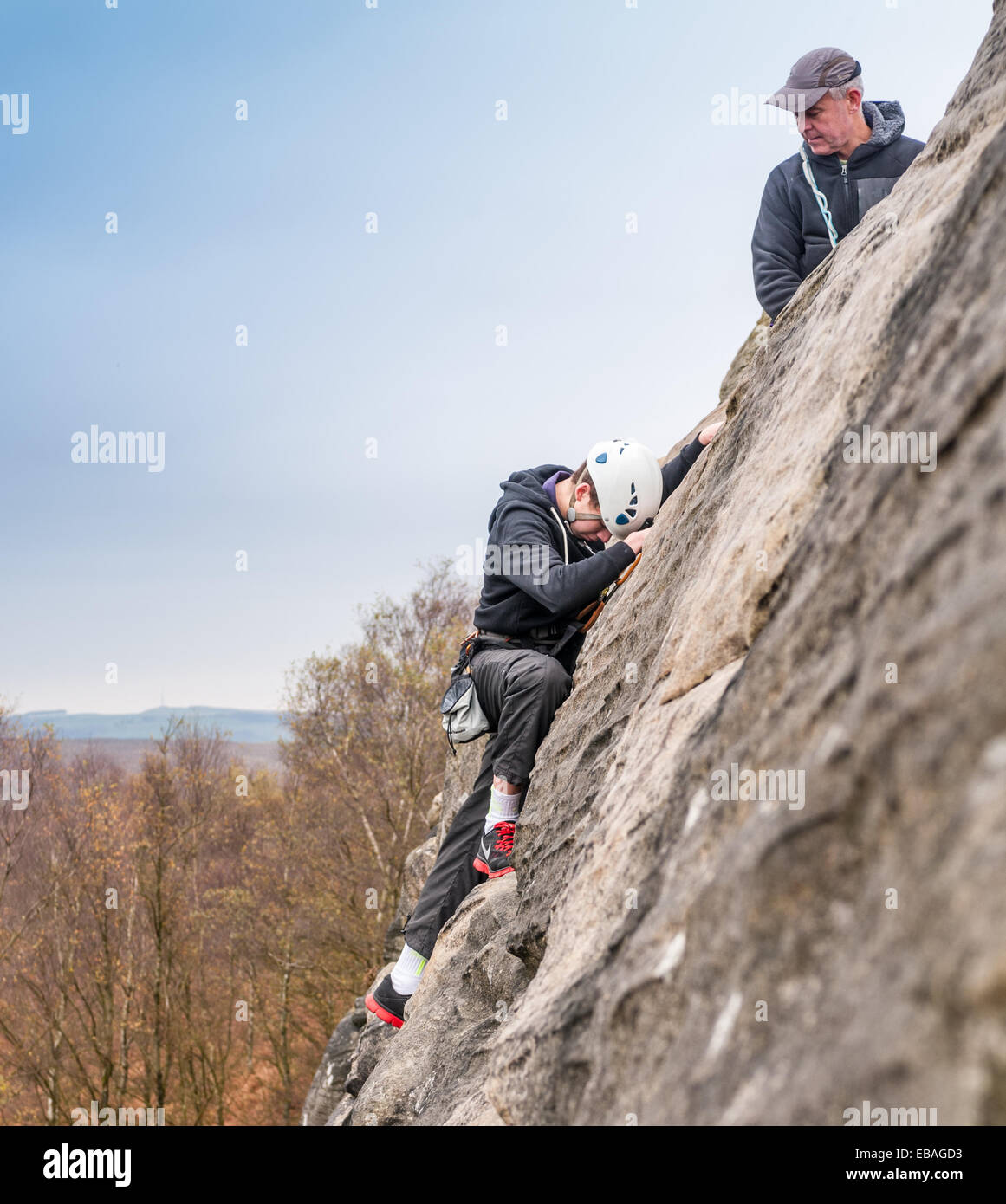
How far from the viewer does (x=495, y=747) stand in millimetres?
6016

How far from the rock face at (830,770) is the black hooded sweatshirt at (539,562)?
5.05 feet

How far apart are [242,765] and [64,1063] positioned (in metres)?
13.7

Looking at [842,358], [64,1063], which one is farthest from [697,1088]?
[64,1063]

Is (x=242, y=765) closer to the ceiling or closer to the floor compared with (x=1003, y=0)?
closer to the floor

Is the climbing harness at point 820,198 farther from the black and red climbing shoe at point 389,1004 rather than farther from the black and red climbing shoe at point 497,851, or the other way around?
the black and red climbing shoe at point 389,1004

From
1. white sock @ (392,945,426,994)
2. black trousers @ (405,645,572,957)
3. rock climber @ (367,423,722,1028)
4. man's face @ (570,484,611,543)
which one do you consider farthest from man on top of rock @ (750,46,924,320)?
white sock @ (392,945,426,994)

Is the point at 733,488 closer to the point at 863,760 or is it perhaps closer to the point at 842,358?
the point at 842,358

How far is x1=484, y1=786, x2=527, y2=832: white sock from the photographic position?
5.79 meters

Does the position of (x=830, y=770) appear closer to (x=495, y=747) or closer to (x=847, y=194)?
(x=495, y=747)

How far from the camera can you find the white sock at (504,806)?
5789 millimetres

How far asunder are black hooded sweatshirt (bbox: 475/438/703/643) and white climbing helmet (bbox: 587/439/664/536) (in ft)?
0.58

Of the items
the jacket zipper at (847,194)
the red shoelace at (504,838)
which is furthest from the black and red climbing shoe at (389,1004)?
the jacket zipper at (847,194)

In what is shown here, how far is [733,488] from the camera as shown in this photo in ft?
12.6

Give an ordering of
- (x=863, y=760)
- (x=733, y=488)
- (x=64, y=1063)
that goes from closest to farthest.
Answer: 1. (x=863, y=760)
2. (x=733, y=488)
3. (x=64, y=1063)
